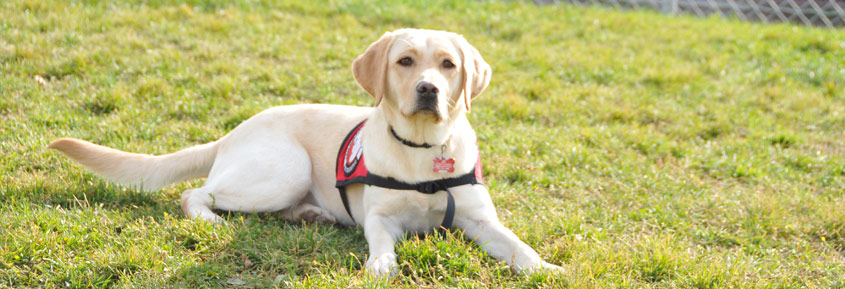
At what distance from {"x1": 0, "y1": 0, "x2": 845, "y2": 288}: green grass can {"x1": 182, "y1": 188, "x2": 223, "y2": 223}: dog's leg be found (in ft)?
0.30

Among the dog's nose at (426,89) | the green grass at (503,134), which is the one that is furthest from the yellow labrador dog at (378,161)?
the green grass at (503,134)

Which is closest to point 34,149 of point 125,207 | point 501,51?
point 125,207

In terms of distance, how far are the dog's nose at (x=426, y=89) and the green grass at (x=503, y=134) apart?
72 centimetres

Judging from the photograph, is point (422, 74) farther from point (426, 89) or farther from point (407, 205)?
point (407, 205)

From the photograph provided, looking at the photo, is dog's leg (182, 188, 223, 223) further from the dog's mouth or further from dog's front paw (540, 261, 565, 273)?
dog's front paw (540, 261, 565, 273)

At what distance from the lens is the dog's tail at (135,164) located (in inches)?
→ 153

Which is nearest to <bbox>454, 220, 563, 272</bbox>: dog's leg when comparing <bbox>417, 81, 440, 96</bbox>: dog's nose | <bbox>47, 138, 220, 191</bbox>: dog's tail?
<bbox>417, 81, 440, 96</bbox>: dog's nose

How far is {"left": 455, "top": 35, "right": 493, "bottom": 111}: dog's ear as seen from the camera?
3594mm

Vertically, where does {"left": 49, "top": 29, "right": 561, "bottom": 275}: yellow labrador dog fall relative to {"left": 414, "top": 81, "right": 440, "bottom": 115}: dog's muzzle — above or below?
below

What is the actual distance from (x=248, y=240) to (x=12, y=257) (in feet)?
3.33

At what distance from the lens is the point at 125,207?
389 cm

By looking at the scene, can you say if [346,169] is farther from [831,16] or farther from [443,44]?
[831,16]

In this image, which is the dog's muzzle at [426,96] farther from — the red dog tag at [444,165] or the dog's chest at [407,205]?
the dog's chest at [407,205]

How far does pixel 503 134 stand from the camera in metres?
5.69
